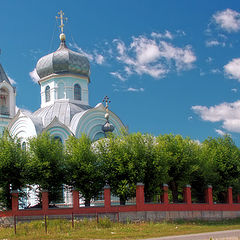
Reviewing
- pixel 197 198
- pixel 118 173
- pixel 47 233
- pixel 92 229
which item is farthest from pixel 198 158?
pixel 47 233

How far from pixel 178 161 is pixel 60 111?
11.2m

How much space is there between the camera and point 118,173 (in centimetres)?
2512

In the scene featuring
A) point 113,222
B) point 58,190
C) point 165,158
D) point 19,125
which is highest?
point 19,125

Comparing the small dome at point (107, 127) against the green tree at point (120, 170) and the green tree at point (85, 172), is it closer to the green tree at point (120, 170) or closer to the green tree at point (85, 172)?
the green tree at point (120, 170)

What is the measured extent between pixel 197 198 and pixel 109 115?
956 cm

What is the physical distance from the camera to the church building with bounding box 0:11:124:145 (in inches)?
1299

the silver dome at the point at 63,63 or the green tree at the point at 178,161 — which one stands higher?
the silver dome at the point at 63,63

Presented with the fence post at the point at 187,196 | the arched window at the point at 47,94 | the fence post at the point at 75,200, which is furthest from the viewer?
the arched window at the point at 47,94

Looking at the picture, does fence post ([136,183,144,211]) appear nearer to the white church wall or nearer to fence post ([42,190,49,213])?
fence post ([42,190,49,213])

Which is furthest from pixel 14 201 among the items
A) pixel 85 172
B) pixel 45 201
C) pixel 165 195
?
pixel 165 195

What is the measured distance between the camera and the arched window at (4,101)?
1419 inches

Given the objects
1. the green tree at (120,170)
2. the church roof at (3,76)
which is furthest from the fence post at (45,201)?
the church roof at (3,76)

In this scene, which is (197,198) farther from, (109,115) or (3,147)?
(3,147)

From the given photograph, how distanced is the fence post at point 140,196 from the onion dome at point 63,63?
1535 cm
